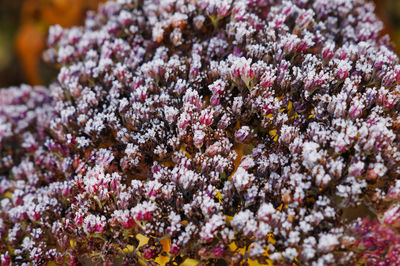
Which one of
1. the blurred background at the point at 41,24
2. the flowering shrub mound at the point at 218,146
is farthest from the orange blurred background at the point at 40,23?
the flowering shrub mound at the point at 218,146

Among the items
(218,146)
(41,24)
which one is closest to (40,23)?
(41,24)

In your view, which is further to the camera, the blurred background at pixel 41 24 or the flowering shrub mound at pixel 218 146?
the blurred background at pixel 41 24

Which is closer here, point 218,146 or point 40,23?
point 218,146

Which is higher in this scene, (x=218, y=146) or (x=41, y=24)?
(x=41, y=24)

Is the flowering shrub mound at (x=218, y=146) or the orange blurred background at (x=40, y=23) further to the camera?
the orange blurred background at (x=40, y=23)

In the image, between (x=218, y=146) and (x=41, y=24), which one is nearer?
(x=218, y=146)

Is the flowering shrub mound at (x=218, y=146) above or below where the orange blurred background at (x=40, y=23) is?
below

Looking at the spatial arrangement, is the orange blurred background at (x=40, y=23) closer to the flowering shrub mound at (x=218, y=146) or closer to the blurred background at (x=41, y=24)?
the blurred background at (x=41, y=24)

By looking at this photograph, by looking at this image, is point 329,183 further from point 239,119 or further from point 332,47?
point 332,47

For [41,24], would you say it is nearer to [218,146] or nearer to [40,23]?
[40,23]

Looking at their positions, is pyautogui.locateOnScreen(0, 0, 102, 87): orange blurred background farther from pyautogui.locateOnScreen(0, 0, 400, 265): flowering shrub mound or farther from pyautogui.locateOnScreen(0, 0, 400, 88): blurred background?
pyautogui.locateOnScreen(0, 0, 400, 265): flowering shrub mound
